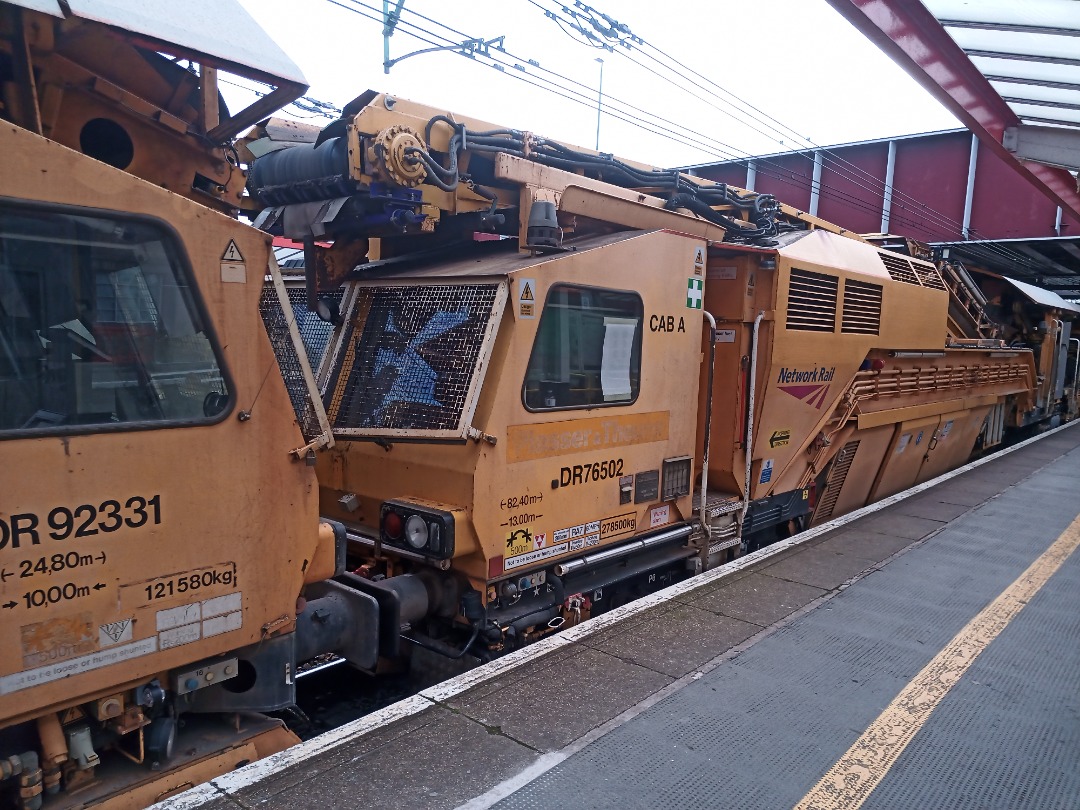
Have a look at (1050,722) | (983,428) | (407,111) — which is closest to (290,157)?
(407,111)

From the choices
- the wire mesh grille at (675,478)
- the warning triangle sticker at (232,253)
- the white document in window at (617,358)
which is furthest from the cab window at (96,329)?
the wire mesh grille at (675,478)

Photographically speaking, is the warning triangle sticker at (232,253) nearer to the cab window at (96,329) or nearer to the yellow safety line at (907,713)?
the cab window at (96,329)

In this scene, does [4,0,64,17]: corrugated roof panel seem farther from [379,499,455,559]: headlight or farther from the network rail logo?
the network rail logo

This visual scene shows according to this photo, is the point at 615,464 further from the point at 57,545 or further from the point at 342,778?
the point at 57,545

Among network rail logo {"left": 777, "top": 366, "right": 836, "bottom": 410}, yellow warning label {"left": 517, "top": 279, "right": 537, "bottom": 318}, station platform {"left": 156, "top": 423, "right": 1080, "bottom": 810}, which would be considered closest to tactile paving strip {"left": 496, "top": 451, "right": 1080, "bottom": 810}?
station platform {"left": 156, "top": 423, "right": 1080, "bottom": 810}

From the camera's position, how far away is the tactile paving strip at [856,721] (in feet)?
9.06

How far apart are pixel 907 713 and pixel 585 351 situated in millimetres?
2347

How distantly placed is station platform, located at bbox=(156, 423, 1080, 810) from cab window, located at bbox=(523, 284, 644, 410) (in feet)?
4.09

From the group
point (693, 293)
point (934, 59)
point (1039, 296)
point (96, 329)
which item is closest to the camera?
point (96, 329)

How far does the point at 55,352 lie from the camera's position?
2385 mm

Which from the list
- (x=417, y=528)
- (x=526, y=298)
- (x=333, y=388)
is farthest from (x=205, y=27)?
(x=417, y=528)

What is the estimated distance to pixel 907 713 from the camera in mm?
3365

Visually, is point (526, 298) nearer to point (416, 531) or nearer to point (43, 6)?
point (416, 531)

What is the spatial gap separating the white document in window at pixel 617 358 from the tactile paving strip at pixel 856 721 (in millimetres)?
1609
